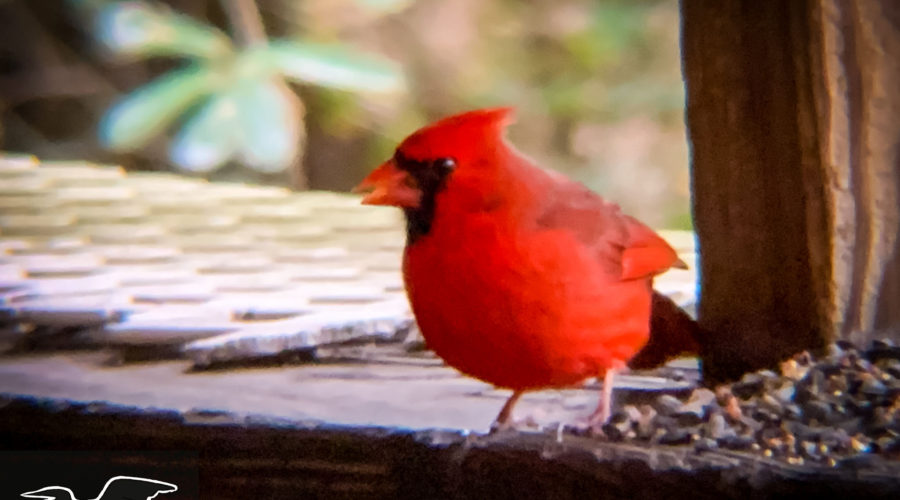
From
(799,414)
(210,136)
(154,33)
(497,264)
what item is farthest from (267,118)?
(799,414)

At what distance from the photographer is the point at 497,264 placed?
1009 millimetres

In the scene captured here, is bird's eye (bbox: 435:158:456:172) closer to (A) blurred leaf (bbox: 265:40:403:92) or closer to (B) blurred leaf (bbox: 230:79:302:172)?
(A) blurred leaf (bbox: 265:40:403:92)

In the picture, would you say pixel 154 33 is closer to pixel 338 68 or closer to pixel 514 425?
pixel 338 68

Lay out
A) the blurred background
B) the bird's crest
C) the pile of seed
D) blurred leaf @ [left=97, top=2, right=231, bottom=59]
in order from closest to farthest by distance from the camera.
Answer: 1. the pile of seed
2. the bird's crest
3. the blurred background
4. blurred leaf @ [left=97, top=2, right=231, bottom=59]

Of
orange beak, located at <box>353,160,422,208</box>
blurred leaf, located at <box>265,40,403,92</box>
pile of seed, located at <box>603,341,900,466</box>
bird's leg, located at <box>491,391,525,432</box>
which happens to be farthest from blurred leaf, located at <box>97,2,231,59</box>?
pile of seed, located at <box>603,341,900,466</box>

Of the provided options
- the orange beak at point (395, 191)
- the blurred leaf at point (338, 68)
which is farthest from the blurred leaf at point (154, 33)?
the orange beak at point (395, 191)

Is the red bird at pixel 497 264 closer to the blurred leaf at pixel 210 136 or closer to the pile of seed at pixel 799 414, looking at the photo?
the pile of seed at pixel 799 414

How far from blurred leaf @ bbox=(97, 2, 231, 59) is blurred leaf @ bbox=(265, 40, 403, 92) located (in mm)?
133

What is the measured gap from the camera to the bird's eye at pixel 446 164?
103 centimetres

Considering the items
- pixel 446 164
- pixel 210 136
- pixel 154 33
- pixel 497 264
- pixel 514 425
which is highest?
pixel 154 33

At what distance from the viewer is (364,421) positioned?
108cm

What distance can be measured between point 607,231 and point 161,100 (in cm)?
80

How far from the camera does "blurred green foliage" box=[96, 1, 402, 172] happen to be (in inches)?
58.6

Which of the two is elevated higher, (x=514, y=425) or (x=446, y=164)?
(x=446, y=164)
